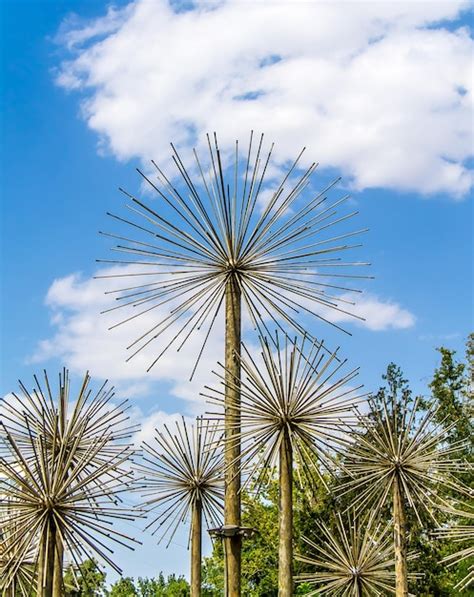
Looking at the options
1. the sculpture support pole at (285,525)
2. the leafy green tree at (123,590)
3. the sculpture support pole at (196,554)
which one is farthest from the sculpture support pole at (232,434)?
the leafy green tree at (123,590)

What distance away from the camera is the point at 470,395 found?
47.2 metres

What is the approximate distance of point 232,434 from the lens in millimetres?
13000

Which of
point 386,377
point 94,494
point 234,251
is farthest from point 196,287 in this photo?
point 386,377

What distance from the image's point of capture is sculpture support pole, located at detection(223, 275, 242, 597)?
12367 millimetres

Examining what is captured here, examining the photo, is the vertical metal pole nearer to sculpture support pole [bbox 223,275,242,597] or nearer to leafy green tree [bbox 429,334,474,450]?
sculpture support pole [bbox 223,275,242,597]

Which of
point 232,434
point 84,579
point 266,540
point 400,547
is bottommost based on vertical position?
point 84,579

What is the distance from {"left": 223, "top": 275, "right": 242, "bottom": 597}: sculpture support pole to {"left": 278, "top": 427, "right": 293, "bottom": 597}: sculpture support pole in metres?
0.59

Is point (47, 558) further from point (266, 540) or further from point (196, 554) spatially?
point (266, 540)

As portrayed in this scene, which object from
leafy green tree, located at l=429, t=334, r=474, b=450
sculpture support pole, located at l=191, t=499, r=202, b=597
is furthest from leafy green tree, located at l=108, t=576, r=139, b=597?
sculpture support pole, located at l=191, t=499, r=202, b=597

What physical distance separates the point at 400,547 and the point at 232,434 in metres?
6.67

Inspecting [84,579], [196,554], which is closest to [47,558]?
[84,579]

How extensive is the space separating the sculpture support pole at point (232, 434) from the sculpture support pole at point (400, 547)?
6394 mm

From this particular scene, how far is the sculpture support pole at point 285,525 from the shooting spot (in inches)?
487

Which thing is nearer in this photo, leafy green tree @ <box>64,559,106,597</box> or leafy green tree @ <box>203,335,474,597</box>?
leafy green tree @ <box>64,559,106,597</box>
